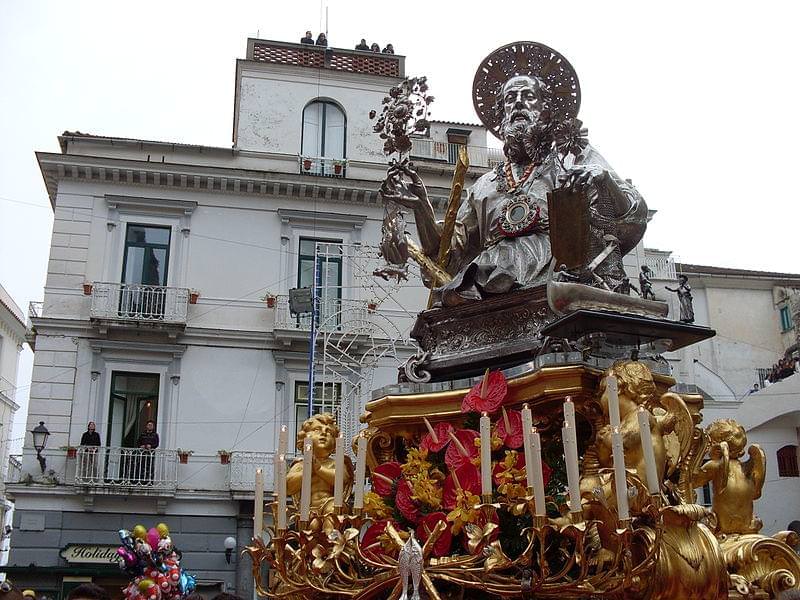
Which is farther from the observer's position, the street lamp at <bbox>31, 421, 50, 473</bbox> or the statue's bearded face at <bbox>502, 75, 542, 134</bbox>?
the street lamp at <bbox>31, 421, 50, 473</bbox>

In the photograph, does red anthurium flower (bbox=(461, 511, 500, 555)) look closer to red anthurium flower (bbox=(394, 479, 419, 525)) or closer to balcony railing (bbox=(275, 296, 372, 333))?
red anthurium flower (bbox=(394, 479, 419, 525))

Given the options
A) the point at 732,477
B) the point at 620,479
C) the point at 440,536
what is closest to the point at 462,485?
the point at 440,536

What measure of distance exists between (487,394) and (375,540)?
1.07 metres

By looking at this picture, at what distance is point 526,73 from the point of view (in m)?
7.10

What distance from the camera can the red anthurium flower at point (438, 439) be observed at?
5.46m

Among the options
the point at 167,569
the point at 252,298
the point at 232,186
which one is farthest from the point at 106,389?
the point at 167,569

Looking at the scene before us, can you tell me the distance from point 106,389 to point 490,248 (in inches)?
577

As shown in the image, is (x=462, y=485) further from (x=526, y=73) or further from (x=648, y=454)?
(x=526, y=73)

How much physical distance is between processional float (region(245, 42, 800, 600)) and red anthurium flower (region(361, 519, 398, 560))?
0.02 meters

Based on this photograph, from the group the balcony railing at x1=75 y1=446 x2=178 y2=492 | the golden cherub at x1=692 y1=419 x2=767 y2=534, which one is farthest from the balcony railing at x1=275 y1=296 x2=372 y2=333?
the golden cherub at x1=692 y1=419 x2=767 y2=534

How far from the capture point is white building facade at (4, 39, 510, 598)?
18.3m

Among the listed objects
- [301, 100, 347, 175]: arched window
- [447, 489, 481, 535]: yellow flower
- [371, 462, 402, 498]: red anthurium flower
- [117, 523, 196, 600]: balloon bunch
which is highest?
[301, 100, 347, 175]: arched window

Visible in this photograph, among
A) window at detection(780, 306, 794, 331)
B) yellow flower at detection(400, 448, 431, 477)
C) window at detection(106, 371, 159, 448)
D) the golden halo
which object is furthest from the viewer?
window at detection(780, 306, 794, 331)

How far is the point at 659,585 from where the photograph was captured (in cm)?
429
